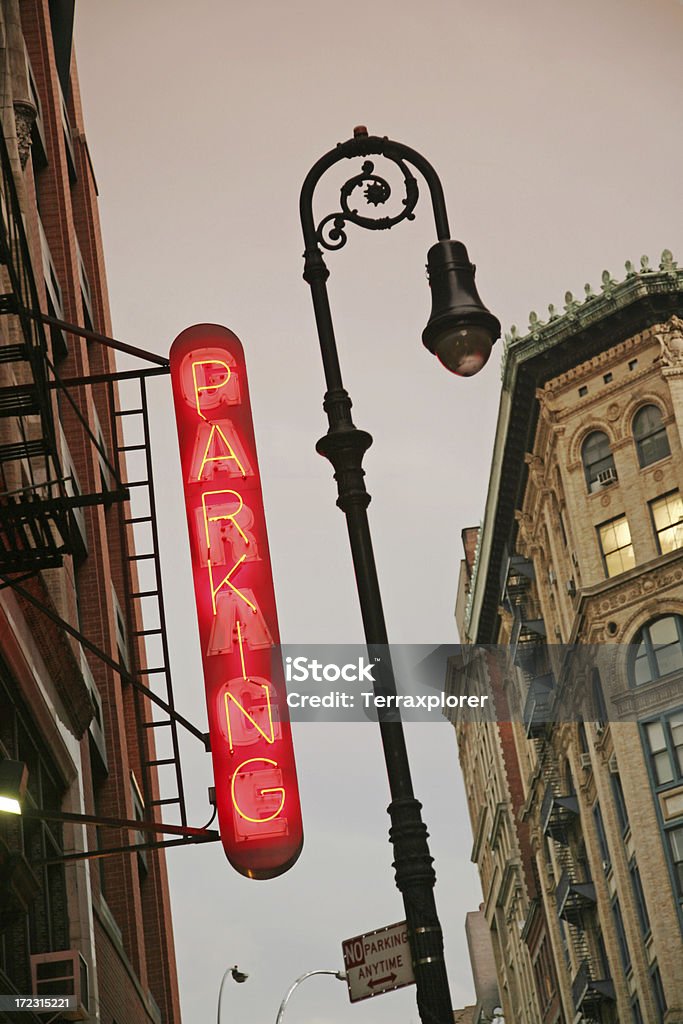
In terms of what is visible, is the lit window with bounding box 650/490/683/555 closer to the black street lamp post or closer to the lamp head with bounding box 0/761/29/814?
the black street lamp post

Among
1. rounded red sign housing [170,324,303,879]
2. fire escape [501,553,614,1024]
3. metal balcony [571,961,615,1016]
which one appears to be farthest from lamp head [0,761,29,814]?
metal balcony [571,961,615,1016]

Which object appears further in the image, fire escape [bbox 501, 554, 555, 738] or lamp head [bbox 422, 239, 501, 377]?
fire escape [bbox 501, 554, 555, 738]

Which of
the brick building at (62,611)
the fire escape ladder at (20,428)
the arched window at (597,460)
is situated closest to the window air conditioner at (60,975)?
the brick building at (62,611)

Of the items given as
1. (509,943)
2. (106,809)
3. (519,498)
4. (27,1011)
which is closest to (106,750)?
(106,809)

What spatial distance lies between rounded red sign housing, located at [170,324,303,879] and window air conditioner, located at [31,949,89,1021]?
2.61 meters

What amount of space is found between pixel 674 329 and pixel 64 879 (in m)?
39.1

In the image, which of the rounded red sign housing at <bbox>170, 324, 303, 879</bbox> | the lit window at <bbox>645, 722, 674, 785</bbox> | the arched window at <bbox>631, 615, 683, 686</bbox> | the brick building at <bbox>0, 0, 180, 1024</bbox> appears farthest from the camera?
the arched window at <bbox>631, 615, 683, 686</bbox>

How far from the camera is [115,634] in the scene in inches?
1049

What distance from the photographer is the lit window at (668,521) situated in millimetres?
49531

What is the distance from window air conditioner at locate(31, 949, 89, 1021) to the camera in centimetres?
1556

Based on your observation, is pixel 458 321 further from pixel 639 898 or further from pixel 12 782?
pixel 639 898

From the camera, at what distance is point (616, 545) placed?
5178cm

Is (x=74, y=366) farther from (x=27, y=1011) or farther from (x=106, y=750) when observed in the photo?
(x=27, y=1011)

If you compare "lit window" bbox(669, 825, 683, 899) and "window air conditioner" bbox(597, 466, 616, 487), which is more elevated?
"window air conditioner" bbox(597, 466, 616, 487)
